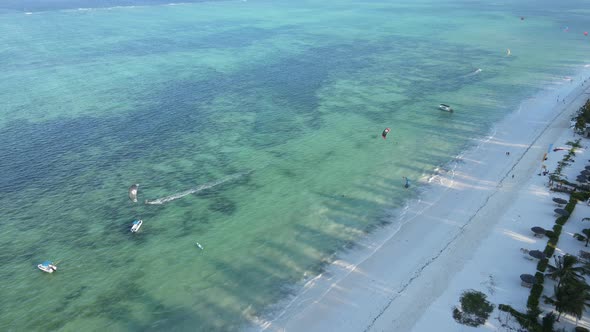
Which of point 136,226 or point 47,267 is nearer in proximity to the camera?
point 47,267

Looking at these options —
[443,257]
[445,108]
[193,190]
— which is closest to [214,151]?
[193,190]

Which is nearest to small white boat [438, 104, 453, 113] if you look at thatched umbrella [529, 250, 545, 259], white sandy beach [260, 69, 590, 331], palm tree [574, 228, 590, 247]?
white sandy beach [260, 69, 590, 331]

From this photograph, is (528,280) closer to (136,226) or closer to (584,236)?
(584,236)

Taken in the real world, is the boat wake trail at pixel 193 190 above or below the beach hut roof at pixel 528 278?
below

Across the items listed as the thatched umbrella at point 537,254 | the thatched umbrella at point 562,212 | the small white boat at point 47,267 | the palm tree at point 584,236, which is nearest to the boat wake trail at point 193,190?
the small white boat at point 47,267

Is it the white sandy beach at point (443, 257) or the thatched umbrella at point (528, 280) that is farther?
the thatched umbrella at point (528, 280)

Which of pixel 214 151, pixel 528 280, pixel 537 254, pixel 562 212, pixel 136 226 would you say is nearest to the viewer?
pixel 528 280

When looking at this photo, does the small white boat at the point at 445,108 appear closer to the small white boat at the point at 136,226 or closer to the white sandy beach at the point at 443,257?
the white sandy beach at the point at 443,257
